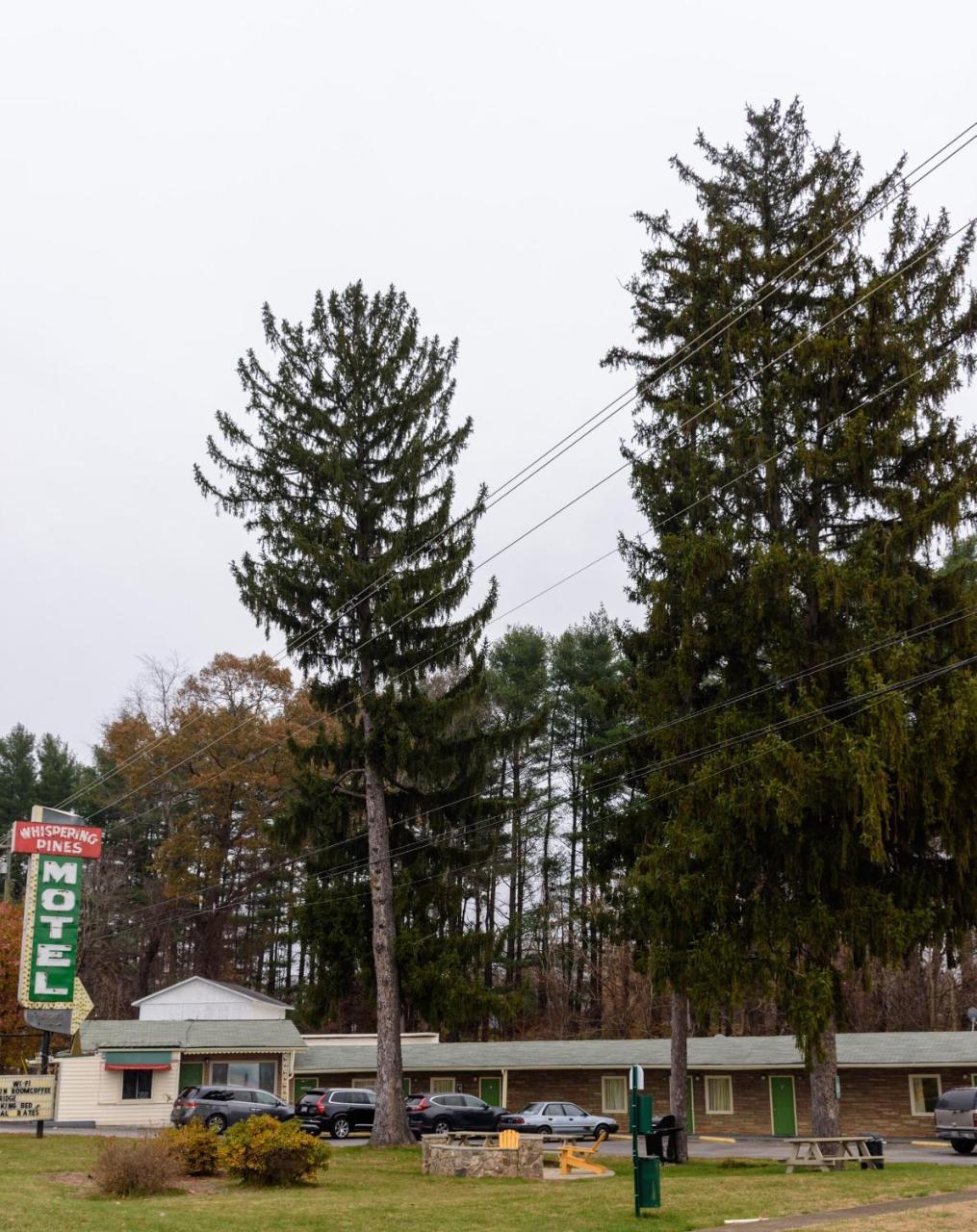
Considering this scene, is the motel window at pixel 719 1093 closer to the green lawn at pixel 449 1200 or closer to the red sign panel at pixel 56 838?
the green lawn at pixel 449 1200

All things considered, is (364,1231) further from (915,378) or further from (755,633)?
(915,378)

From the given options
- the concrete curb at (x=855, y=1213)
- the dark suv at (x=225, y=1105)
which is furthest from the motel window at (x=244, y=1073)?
the concrete curb at (x=855, y=1213)

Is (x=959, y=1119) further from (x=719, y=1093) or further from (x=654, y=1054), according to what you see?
(x=654, y=1054)

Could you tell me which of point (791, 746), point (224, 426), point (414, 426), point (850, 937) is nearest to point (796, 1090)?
Answer: point (850, 937)

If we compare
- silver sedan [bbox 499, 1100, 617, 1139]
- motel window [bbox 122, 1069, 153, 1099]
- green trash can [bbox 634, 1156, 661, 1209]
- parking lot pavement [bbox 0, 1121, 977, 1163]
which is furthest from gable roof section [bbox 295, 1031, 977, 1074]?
green trash can [bbox 634, 1156, 661, 1209]

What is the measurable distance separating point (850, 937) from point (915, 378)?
1059cm

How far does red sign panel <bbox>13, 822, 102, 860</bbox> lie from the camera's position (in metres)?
29.9

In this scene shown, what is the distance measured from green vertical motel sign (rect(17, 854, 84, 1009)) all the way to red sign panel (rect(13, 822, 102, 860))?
0.25 m

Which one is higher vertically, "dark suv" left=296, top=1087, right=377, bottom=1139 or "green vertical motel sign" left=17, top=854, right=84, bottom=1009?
"green vertical motel sign" left=17, top=854, right=84, bottom=1009

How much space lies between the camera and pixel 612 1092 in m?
40.8

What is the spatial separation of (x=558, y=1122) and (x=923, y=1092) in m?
10.4

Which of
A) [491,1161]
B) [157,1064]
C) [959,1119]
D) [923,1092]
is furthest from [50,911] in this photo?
[923,1092]

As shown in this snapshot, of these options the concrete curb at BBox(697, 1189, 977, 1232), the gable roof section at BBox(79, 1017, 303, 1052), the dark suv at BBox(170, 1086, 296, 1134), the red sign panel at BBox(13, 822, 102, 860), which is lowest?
the dark suv at BBox(170, 1086, 296, 1134)

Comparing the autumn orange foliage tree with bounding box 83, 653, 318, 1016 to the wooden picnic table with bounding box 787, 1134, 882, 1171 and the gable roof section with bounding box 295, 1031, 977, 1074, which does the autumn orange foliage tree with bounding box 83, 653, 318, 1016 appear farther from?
the wooden picnic table with bounding box 787, 1134, 882, 1171
